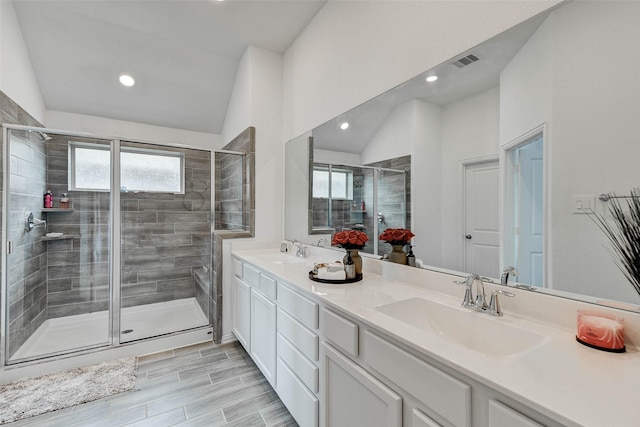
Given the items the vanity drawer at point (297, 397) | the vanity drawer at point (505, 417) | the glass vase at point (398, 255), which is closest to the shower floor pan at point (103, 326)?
the vanity drawer at point (297, 397)

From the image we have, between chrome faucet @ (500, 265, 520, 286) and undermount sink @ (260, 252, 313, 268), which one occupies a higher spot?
chrome faucet @ (500, 265, 520, 286)

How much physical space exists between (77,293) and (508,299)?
3867mm

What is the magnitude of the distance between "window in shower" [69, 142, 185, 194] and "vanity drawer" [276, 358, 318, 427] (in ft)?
7.85

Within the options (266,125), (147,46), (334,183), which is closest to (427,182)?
(334,183)

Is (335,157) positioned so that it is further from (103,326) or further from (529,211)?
(103,326)

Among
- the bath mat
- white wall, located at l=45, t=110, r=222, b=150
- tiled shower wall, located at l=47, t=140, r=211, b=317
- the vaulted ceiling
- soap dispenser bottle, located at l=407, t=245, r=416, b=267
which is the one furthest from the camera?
white wall, located at l=45, t=110, r=222, b=150

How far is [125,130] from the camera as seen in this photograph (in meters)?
3.37

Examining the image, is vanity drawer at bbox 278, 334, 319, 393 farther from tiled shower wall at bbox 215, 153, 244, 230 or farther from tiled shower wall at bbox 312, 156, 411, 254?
tiled shower wall at bbox 215, 153, 244, 230

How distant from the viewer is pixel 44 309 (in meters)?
2.78

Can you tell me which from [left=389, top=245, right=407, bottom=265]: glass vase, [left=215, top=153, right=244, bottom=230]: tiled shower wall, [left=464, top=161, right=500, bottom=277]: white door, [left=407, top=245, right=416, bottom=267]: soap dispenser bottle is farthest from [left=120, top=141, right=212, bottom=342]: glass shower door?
[left=464, top=161, right=500, bottom=277]: white door

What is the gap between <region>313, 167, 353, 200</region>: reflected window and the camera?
2.13 meters

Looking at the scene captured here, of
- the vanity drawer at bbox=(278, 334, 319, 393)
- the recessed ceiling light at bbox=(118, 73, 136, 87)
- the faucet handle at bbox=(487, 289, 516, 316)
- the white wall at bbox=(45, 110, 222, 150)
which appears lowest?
the vanity drawer at bbox=(278, 334, 319, 393)

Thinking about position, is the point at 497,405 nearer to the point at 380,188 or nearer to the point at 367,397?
the point at 367,397

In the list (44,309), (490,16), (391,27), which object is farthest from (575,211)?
(44,309)
